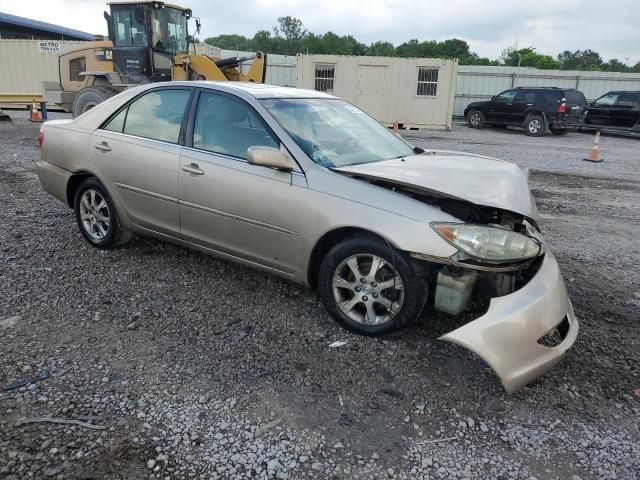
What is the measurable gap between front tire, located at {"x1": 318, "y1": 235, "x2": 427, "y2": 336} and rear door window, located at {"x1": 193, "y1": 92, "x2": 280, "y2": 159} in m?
0.98

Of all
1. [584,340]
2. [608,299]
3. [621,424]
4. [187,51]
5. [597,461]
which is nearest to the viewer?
[597,461]

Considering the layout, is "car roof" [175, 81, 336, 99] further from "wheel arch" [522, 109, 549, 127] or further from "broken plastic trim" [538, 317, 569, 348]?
"wheel arch" [522, 109, 549, 127]

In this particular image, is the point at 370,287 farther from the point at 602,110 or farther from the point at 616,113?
the point at 602,110

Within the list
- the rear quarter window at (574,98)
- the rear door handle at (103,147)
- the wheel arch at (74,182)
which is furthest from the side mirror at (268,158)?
the rear quarter window at (574,98)

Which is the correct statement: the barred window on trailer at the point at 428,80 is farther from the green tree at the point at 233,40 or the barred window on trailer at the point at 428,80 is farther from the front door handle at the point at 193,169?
the green tree at the point at 233,40

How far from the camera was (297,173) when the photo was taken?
347cm

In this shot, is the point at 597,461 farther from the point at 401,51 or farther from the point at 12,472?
the point at 401,51

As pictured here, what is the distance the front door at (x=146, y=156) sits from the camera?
4.11m

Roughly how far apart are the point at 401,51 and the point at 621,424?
219 ft

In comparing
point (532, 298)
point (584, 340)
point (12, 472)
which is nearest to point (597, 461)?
point (532, 298)

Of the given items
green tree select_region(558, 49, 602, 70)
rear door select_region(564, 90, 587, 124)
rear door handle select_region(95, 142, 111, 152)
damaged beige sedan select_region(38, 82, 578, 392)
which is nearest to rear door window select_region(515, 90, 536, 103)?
rear door select_region(564, 90, 587, 124)

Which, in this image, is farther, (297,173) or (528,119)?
(528,119)

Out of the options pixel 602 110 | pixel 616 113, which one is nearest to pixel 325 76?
pixel 602 110

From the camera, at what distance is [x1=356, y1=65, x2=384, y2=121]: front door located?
18.2m
